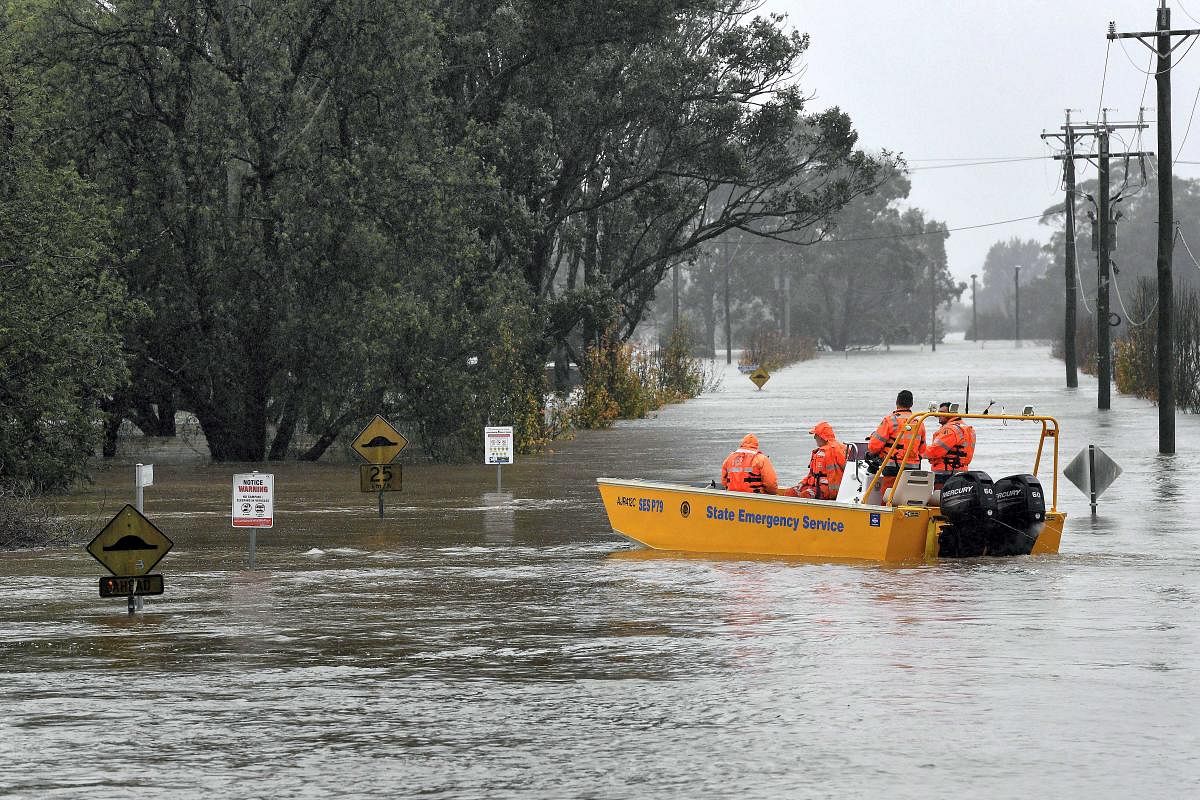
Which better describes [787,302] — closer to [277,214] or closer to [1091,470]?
[277,214]

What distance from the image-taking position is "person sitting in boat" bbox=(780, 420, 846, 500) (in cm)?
1922

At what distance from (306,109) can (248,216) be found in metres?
2.11

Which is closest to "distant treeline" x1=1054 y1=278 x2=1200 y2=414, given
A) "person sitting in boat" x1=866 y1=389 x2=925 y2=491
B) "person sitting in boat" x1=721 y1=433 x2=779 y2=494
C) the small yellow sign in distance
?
the small yellow sign in distance

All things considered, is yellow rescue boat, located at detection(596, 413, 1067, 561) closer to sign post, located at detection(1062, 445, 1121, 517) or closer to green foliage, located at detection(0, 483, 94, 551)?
sign post, located at detection(1062, 445, 1121, 517)

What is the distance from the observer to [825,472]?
19234 millimetres

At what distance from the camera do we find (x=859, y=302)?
509ft

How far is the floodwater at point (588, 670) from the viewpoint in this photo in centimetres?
885

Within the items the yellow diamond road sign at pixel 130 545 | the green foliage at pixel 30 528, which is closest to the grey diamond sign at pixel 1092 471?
the green foliage at pixel 30 528

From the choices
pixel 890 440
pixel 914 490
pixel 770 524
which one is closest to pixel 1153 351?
pixel 890 440

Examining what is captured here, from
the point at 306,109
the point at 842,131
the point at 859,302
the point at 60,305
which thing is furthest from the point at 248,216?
the point at 859,302

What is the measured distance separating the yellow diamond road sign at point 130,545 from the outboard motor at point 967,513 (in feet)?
23.2

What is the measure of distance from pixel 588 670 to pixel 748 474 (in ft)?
24.5

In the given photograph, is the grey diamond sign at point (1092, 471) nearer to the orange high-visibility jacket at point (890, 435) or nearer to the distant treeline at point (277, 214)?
the orange high-visibility jacket at point (890, 435)

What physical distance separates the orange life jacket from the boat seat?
4.77 feet
